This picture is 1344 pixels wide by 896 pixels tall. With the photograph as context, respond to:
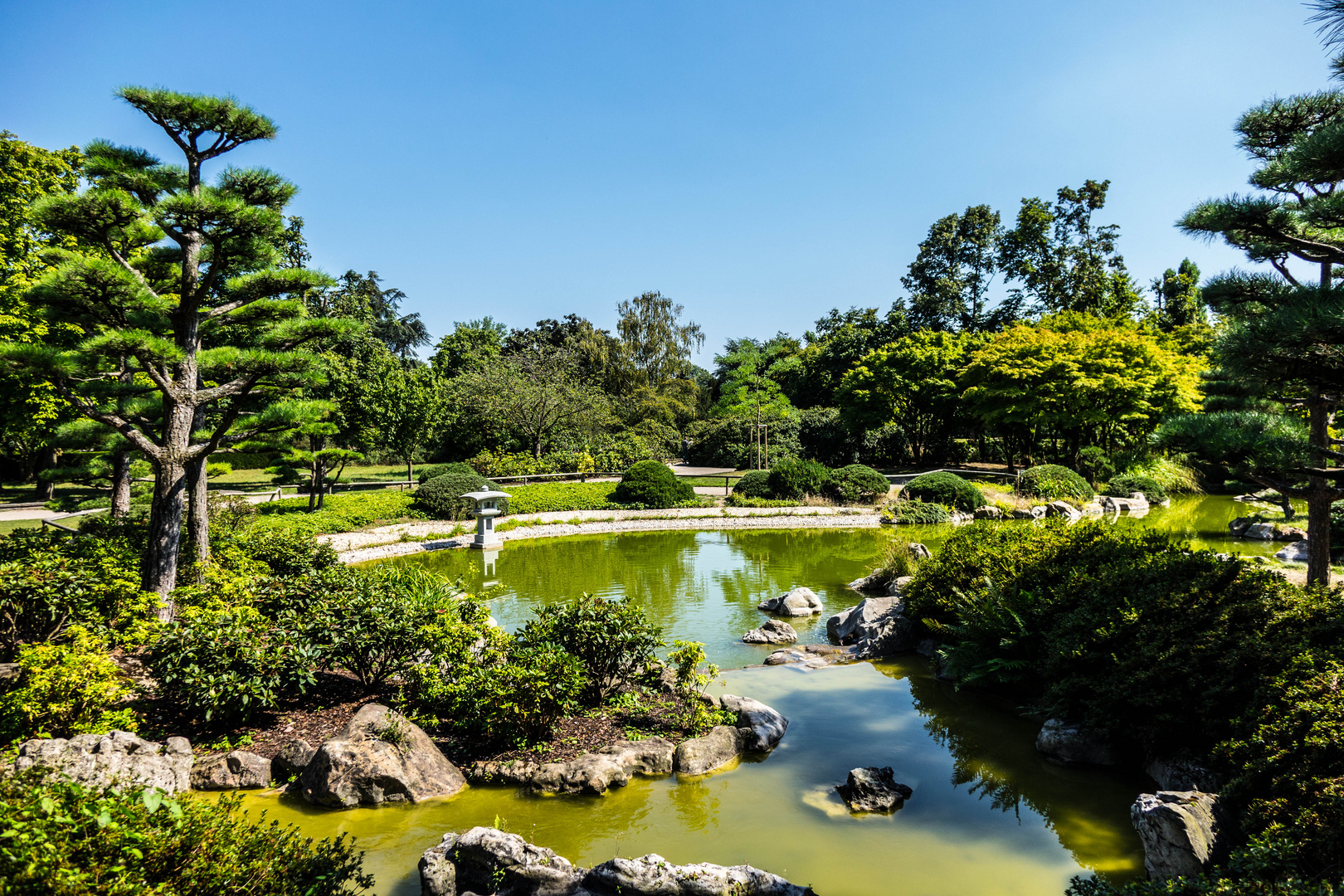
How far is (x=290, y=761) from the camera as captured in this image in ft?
16.3

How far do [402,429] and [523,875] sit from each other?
19185 mm

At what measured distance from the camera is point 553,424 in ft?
92.9

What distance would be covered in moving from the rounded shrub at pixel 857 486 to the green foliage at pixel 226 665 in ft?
60.9

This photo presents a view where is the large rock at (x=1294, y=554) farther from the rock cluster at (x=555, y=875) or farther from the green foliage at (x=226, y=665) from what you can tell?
the green foliage at (x=226, y=665)

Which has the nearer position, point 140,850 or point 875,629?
point 140,850

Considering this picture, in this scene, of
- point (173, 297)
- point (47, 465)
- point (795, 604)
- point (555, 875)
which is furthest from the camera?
point (47, 465)

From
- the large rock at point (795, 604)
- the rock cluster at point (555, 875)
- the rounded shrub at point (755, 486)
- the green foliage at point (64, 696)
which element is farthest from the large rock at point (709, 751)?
the rounded shrub at point (755, 486)

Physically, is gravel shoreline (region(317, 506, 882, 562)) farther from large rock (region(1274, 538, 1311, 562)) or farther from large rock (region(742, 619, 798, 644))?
large rock (region(742, 619, 798, 644))

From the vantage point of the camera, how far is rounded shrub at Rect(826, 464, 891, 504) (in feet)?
71.7

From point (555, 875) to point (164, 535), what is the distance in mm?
5861

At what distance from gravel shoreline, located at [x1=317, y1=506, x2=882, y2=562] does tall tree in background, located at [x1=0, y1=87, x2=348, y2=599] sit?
7792mm

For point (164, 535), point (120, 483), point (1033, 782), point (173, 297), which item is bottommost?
point (1033, 782)

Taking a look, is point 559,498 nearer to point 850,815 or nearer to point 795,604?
point 795,604

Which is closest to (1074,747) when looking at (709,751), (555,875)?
(709,751)
